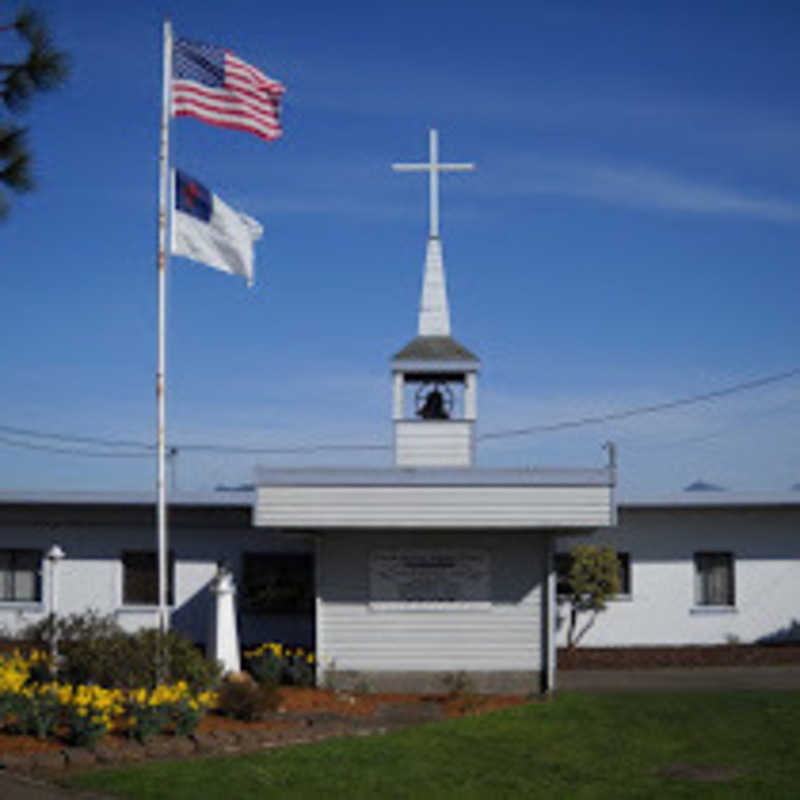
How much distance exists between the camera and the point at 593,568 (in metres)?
23.6

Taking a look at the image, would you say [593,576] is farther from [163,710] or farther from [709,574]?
[163,710]

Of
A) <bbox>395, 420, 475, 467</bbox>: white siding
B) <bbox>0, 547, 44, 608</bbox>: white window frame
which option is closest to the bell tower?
<bbox>395, 420, 475, 467</bbox>: white siding

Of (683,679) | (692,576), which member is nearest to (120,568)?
(683,679)

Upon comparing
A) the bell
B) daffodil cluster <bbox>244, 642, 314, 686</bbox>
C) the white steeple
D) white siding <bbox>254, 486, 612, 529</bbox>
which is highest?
the white steeple

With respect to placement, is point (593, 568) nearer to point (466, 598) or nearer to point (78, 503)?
point (466, 598)

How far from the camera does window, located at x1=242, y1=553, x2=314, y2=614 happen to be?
23141mm

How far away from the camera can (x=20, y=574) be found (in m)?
24.4

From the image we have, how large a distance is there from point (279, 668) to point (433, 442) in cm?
415

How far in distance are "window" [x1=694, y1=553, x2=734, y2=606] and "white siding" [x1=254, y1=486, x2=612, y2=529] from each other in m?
8.68

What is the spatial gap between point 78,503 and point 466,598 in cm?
885

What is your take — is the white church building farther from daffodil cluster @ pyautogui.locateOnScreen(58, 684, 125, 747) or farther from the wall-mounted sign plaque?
daffodil cluster @ pyautogui.locateOnScreen(58, 684, 125, 747)

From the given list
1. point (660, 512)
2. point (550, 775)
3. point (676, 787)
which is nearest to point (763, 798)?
point (676, 787)

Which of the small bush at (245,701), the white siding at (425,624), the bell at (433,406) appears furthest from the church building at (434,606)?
the small bush at (245,701)

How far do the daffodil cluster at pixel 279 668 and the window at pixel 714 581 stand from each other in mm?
10112
